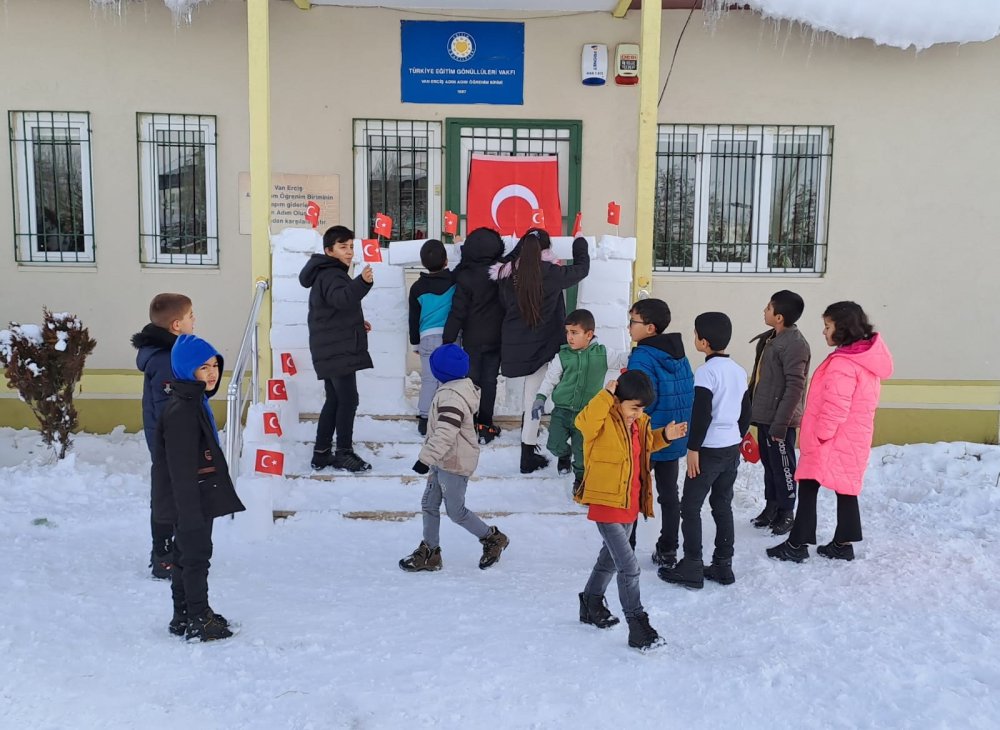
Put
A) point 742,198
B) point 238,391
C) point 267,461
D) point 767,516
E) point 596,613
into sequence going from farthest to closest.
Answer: point 742,198 < point 767,516 < point 238,391 < point 267,461 < point 596,613

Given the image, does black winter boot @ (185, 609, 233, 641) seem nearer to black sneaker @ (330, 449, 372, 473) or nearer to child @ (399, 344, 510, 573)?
child @ (399, 344, 510, 573)

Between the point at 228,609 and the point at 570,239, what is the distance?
3.74m

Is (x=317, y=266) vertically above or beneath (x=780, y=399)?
above

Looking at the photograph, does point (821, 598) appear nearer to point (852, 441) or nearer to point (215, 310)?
point (852, 441)

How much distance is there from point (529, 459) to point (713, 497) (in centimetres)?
157

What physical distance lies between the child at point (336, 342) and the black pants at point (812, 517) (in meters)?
2.82

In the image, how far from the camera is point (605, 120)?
8180mm

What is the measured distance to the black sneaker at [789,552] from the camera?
501cm

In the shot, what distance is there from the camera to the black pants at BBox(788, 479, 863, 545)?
16.4ft

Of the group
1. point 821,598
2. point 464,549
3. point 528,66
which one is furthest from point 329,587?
point 528,66

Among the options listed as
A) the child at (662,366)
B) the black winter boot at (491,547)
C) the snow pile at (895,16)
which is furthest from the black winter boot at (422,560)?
the snow pile at (895,16)

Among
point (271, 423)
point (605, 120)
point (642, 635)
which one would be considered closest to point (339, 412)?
point (271, 423)

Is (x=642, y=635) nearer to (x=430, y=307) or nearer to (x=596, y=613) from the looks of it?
(x=596, y=613)

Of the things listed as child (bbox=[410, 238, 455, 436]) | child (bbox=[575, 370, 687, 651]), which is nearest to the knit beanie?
child (bbox=[575, 370, 687, 651])
